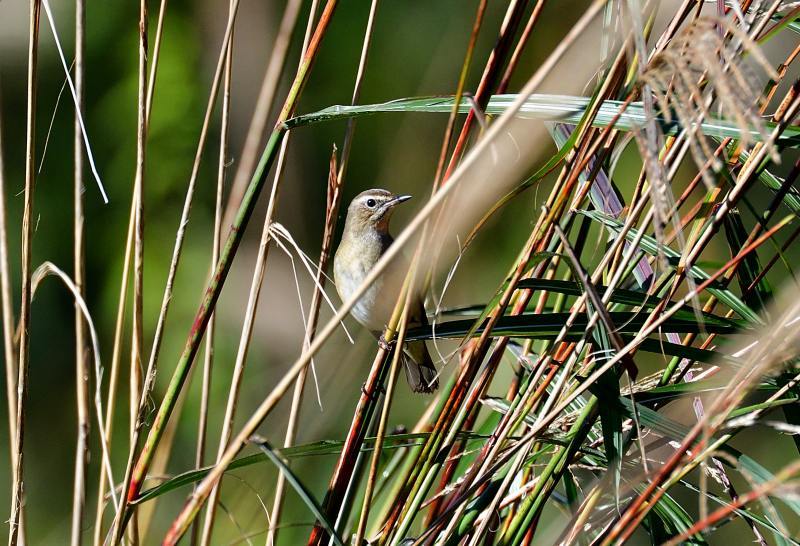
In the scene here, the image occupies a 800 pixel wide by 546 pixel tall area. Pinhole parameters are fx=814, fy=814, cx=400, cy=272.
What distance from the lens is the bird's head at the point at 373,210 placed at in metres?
2.42

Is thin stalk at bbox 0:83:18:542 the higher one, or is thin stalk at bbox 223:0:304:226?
thin stalk at bbox 223:0:304:226

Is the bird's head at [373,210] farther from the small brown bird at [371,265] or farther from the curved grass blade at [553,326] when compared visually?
the curved grass blade at [553,326]

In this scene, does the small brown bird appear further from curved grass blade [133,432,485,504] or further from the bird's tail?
curved grass blade [133,432,485,504]

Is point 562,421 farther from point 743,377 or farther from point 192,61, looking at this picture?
point 192,61

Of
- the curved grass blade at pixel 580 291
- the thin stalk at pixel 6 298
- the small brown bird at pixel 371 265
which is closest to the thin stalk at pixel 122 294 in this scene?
the thin stalk at pixel 6 298

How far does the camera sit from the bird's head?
7.93 ft

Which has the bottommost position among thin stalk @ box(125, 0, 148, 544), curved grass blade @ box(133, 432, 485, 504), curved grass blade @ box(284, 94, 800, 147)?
curved grass blade @ box(133, 432, 485, 504)

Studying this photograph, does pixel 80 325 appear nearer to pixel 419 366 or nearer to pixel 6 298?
pixel 6 298

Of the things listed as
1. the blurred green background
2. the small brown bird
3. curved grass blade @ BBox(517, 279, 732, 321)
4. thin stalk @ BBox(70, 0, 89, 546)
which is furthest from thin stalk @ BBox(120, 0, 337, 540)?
the blurred green background

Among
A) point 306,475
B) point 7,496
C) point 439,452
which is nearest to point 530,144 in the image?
point 439,452

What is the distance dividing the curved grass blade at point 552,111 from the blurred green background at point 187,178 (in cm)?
204

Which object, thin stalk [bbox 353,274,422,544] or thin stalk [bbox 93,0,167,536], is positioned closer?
thin stalk [bbox 353,274,422,544]

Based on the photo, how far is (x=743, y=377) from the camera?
0.97 meters

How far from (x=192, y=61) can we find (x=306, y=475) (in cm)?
182
